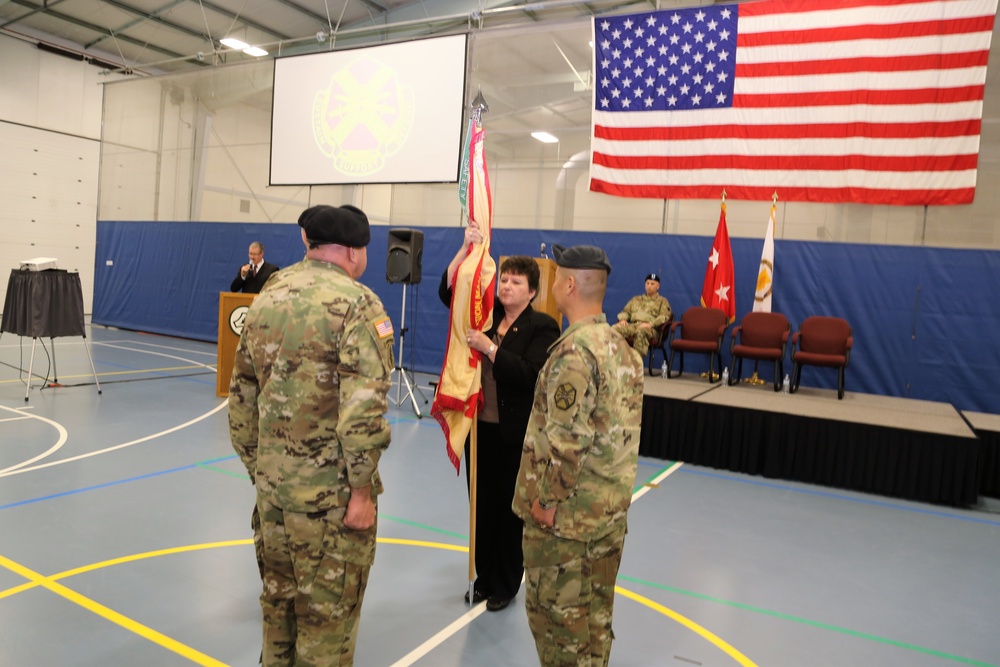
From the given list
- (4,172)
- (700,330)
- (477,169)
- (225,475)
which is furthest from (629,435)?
(4,172)

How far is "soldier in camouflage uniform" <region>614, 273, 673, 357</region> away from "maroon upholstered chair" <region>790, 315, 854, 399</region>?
156 centimetres

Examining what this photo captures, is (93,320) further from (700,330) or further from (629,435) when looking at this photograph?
(629,435)

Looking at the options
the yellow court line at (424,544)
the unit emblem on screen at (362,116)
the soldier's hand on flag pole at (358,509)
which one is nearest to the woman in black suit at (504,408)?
the yellow court line at (424,544)

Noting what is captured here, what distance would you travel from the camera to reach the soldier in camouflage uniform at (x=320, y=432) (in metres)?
1.88

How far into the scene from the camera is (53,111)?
15.5m

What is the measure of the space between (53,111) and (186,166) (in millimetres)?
3314

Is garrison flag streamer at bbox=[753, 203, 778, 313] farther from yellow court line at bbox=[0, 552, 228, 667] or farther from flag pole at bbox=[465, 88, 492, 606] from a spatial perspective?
yellow court line at bbox=[0, 552, 228, 667]

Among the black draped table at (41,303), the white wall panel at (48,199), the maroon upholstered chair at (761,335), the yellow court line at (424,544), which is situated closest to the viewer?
the yellow court line at (424,544)

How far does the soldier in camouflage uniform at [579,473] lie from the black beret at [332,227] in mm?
612

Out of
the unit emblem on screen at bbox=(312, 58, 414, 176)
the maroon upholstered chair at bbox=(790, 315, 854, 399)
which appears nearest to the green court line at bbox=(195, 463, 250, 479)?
the maroon upholstered chair at bbox=(790, 315, 854, 399)

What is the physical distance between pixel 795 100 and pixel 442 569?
7.39 meters

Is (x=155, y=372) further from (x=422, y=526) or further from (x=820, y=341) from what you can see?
(x=820, y=341)

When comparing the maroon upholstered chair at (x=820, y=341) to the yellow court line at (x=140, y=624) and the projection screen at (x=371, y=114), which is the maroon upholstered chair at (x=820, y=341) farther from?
the projection screen at (x=371, y=114)

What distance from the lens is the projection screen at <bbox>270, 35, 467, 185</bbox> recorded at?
34.3 ft
